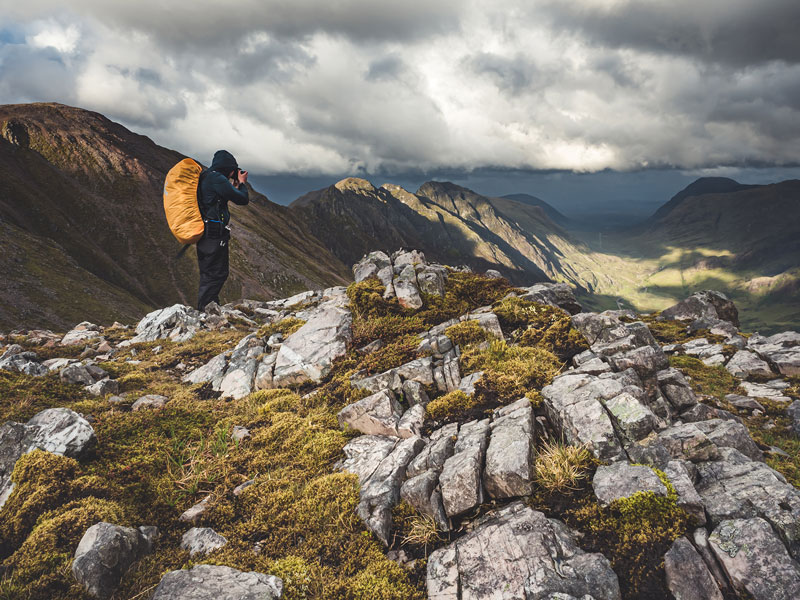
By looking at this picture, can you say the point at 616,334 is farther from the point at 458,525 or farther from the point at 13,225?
the point at 13,225

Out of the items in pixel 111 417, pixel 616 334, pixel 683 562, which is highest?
pixel 616 334

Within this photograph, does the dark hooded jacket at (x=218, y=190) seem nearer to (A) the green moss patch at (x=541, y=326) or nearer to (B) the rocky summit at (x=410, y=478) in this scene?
(B) the rocky summit at (x=410, y=478)

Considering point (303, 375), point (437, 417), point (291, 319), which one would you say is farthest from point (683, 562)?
point (291, 319)

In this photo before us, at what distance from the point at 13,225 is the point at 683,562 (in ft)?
537

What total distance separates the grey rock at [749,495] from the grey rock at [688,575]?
79 cm

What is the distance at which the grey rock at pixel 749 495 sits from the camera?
15.5 ft

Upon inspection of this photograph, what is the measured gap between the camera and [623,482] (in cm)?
559

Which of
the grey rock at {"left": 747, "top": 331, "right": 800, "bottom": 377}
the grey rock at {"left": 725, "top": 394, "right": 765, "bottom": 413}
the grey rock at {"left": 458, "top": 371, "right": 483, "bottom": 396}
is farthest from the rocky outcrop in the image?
the grey rock at {"left": 747, "top": 331, "right": 800, "bottom": 377}

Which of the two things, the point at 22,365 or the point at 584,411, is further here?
the point at 22,365

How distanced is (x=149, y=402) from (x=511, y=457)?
10178 mm

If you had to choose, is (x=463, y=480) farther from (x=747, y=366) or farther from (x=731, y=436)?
(x=747, y=366)

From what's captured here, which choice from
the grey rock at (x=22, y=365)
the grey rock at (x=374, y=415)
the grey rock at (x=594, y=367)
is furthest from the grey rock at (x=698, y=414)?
the grey rock at (x=22, y=365)

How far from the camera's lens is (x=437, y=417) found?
8.69m

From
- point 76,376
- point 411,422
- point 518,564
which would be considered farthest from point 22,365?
point 518,564
